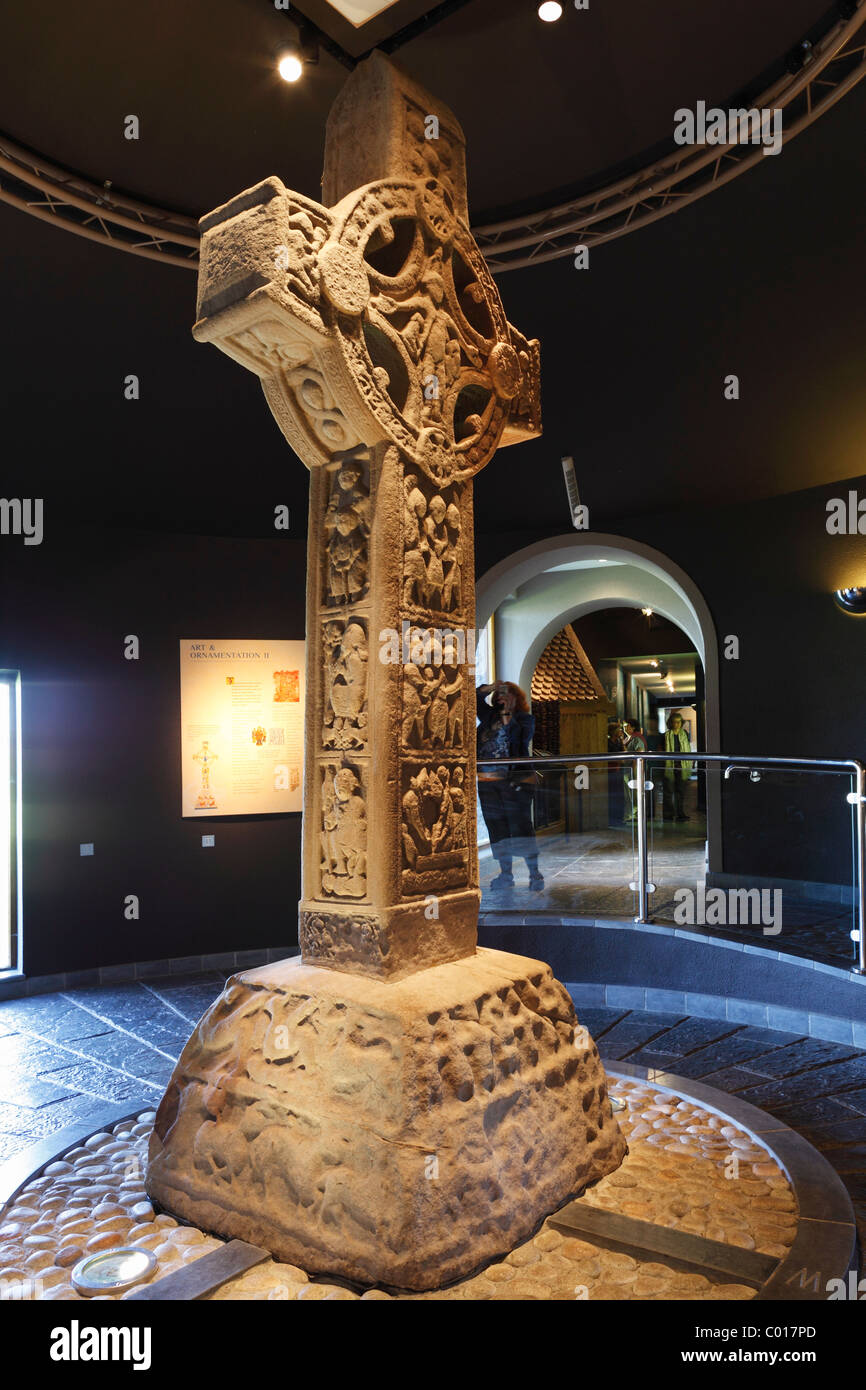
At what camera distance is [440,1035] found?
2.66 meters

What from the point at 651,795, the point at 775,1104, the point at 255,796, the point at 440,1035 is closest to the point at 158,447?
the point at 255,796

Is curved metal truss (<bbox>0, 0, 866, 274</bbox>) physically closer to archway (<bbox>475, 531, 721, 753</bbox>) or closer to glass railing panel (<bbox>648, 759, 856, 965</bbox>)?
archway (<bbox>475, 531, 721, 753</bbox>)

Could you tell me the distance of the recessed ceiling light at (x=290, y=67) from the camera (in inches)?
160

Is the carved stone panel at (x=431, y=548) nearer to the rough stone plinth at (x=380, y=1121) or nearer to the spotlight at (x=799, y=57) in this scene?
the rough stone plinth at (x=380, y=1121)

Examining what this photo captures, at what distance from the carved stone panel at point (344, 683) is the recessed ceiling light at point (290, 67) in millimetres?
2725

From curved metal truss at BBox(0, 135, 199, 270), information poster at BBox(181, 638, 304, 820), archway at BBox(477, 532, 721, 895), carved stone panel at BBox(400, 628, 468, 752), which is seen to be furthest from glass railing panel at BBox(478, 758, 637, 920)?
curved metal truss at BBox(0, 135, 199, 270)

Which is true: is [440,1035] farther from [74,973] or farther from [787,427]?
[787,427]

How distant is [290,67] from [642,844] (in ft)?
14.8

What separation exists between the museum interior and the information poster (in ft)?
0.12

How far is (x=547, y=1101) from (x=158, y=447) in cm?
493

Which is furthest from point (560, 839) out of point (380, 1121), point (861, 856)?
point (380, 1121)

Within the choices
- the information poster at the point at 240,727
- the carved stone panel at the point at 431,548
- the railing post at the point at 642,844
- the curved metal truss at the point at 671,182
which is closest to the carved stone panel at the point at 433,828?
the carved stone panel at the point at 431,548

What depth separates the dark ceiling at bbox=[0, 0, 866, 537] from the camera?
4012 millimetres

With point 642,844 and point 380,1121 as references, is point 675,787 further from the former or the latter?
point 380,1121
